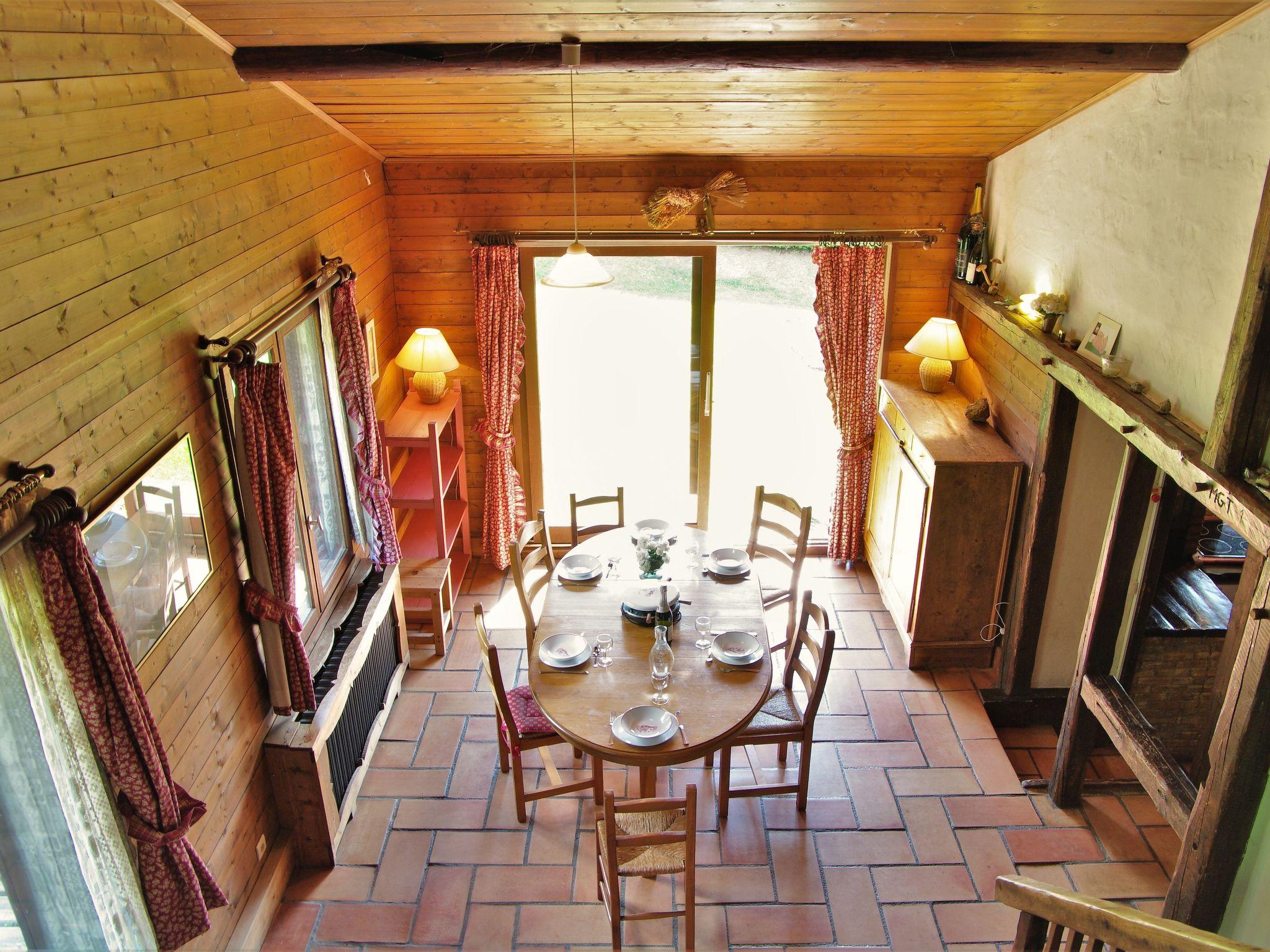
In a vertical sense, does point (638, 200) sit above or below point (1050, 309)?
above

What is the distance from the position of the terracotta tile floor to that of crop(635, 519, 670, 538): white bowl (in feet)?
3.89

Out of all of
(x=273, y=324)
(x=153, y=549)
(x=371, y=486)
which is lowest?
(x=371, y=486)

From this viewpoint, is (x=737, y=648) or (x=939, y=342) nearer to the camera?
(x=737, y=648)

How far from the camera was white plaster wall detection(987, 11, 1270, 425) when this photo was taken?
10.3 ft

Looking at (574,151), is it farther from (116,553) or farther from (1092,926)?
(1092,926)

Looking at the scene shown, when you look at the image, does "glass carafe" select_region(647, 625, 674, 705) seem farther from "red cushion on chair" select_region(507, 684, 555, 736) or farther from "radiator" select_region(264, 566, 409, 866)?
"radiator" select_region(264, 566, 409, 866)

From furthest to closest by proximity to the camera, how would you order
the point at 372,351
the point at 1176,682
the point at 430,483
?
1. the point at 430,483
2. the point at 372,351
3. the point at 1176,682

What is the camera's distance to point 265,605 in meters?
3.57

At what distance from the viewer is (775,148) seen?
17.3 feet

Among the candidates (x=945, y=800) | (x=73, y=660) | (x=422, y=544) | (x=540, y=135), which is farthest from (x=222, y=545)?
(x=945, y=800)

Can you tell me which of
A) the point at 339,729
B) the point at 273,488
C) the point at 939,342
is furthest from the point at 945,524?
the point at 273,488

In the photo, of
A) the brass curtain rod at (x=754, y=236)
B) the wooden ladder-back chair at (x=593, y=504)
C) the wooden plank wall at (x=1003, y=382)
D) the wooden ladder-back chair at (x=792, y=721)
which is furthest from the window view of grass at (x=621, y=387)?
the wooden ladder-back chair at (x=792, y=721)

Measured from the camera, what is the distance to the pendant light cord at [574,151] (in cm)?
452

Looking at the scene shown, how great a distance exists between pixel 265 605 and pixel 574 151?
302cm
